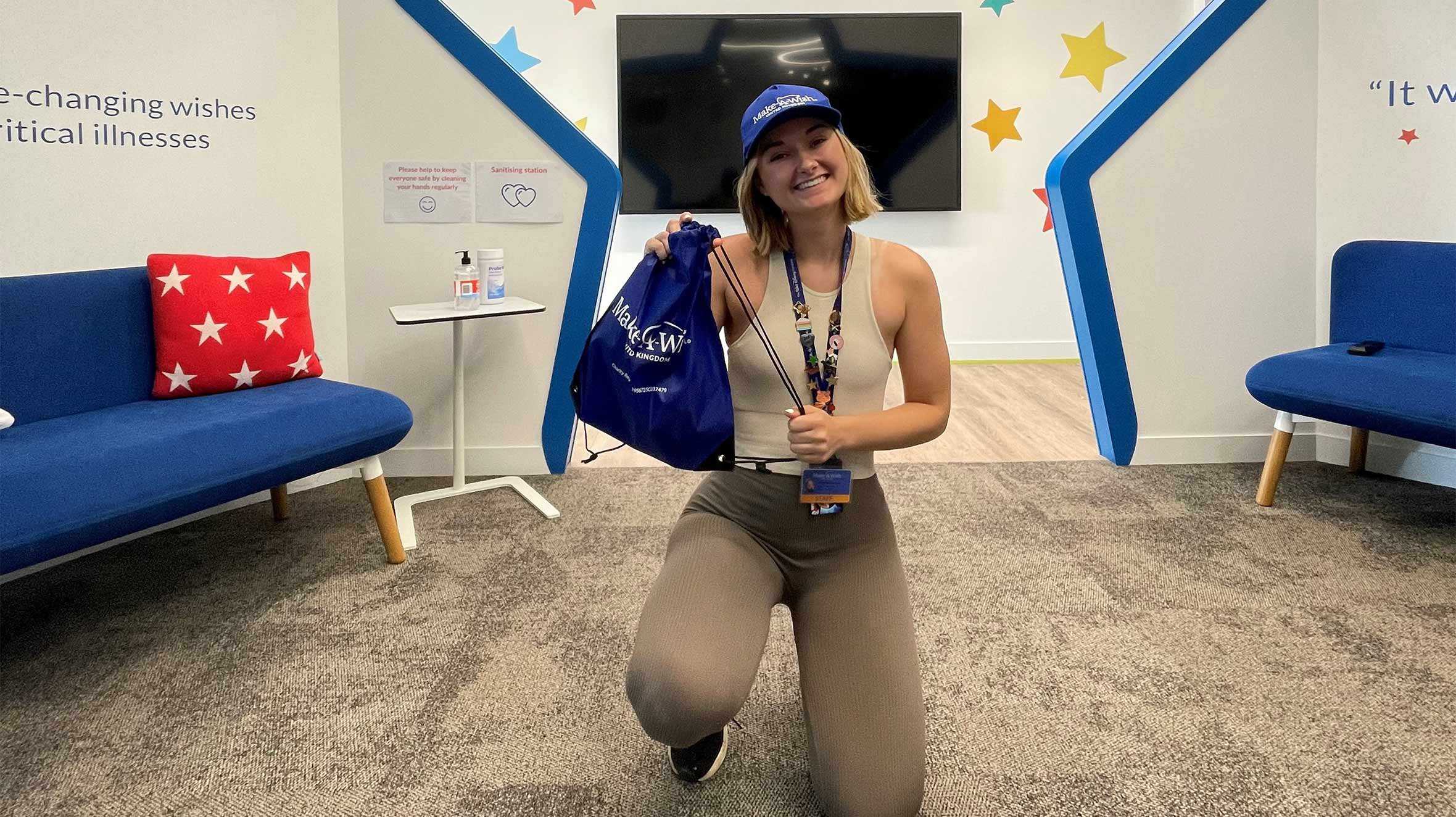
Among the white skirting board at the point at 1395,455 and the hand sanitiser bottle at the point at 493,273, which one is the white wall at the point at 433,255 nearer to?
the hand sanitiser bottle at the point at 493,273

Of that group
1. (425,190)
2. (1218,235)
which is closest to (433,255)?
(425,190)

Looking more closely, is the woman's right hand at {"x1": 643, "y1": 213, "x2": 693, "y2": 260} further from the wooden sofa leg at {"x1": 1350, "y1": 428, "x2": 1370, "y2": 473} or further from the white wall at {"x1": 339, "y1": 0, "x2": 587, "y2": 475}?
the wooden sofa leg at {"x1": 1350, "y1": 428, "x2": 1370, "y2": 473}

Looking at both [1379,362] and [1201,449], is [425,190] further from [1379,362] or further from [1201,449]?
[1379,362]

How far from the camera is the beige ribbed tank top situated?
1642 millimetres

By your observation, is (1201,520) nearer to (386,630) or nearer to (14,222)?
(386,630)

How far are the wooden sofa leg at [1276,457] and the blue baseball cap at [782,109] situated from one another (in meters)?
2.34

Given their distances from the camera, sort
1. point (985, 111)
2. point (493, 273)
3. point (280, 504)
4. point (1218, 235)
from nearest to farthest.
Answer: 1. point (280, 504)
2. point (493, 273)
3. point (1218, 235)
4. point (985, 111)

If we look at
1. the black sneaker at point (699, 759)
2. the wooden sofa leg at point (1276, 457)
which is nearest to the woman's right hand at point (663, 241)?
the black sneaker at point (699, 759)

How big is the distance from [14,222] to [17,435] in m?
0.76

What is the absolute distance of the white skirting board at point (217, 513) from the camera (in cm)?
274

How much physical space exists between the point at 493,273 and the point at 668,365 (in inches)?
74.5

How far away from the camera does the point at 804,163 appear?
1581 mm

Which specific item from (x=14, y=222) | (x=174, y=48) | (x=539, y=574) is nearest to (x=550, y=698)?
(x=539, y=574)

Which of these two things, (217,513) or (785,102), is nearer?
(785,102)
